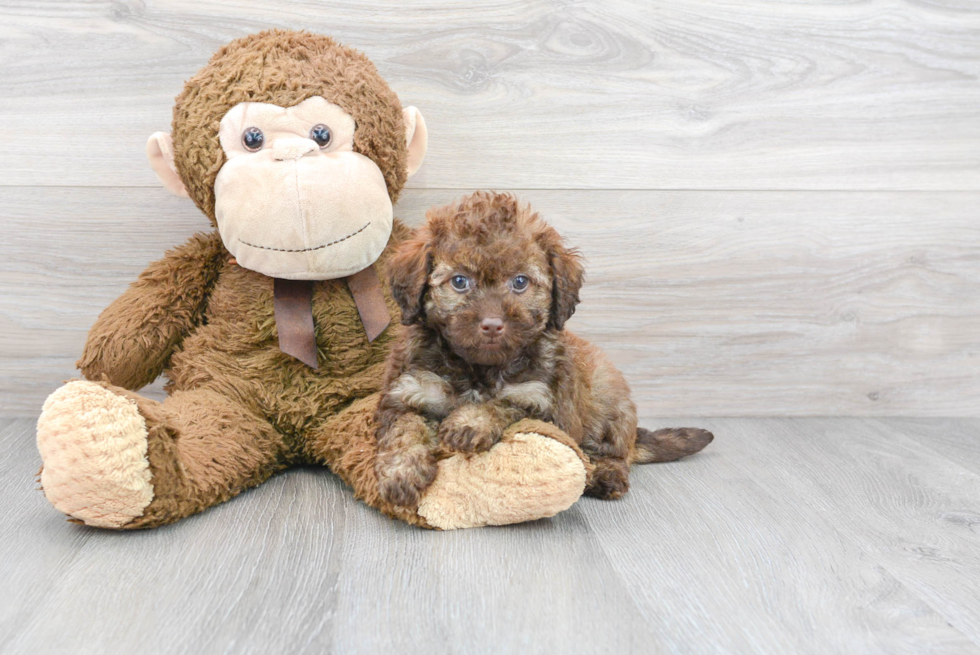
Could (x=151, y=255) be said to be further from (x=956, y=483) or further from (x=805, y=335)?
(x=956, y=483)

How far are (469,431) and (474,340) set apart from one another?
0.22 metres

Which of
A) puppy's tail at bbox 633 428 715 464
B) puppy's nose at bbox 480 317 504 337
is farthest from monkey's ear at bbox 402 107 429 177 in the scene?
puppy's tail at bbox 633 428 715 464

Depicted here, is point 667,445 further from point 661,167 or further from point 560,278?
point 661,167

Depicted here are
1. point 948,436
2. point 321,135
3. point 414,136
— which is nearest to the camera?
point 321,135

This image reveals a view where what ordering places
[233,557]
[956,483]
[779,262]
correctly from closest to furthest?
[233,557]
[956,483]
[779,262]

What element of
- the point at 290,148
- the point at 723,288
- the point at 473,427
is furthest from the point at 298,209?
the point at 723,288

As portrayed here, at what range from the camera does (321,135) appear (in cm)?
210

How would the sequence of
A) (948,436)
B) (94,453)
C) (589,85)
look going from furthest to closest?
(948,436), (589,85), (94,453)

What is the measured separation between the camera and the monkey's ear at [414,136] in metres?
2.31

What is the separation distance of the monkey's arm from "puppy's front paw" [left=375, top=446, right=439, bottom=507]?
85 cm

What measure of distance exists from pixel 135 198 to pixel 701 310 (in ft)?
6.54

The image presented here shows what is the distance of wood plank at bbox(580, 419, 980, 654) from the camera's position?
1.46m

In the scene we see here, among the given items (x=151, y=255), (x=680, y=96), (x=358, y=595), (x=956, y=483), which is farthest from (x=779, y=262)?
(x=151, y=255)

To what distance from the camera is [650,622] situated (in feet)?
4.87
